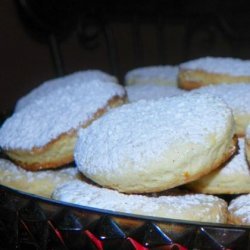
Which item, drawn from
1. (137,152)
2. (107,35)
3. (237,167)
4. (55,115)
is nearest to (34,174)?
(55,115)

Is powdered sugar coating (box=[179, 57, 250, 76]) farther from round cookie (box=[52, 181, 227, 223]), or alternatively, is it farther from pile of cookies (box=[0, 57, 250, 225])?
round cookie (box=[52, 181, 227, 223])

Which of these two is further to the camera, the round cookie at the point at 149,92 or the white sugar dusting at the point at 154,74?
the white sugar dusting at the point at 154,74

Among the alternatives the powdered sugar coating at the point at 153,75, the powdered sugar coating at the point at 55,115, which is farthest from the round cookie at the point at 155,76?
the powdered sugar coating at the point at 55,115

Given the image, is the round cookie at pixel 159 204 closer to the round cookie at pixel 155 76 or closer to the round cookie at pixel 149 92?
the round cookie at pixel 149 92

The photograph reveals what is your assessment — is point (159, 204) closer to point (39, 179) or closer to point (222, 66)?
point (39, 179)

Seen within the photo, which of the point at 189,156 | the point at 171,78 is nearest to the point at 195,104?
the point at 189,156

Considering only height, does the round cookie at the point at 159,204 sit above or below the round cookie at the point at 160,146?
below

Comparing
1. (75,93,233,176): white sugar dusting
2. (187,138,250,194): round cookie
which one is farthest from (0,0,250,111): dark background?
(187,138,250,194): round cookie
